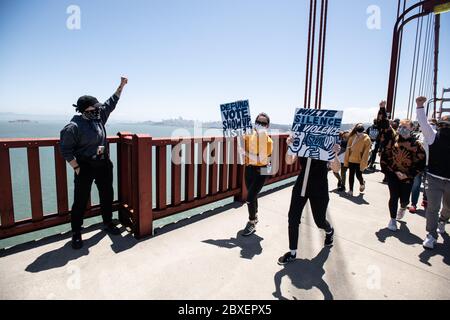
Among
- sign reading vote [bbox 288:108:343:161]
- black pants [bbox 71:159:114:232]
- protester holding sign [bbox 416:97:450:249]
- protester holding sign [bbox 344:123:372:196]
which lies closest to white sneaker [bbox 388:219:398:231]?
protester holding sign [bbox 416:97:450:249]

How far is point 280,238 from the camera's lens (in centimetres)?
418

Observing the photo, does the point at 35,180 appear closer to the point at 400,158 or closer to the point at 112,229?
the point at 112,229

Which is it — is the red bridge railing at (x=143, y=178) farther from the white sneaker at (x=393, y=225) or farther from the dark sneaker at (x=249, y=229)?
the white sneaker at (x=393, y=225)

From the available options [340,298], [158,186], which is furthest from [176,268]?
[340,298]

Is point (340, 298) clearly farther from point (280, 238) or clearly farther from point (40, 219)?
point (40, 219)

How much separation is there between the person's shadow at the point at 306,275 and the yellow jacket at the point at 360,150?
3.71 m

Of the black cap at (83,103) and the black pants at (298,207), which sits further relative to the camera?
the black cap at (83,103)

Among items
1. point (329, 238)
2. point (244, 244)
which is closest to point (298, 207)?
point (329, 238)

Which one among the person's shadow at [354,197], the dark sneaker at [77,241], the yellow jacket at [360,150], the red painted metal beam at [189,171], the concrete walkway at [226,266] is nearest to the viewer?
the concrete walkway at [226,266]

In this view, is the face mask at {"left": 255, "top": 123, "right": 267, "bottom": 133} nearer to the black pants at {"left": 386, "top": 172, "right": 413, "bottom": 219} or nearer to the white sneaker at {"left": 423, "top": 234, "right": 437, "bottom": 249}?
the black pants at {"left": 386, "top": 172, "right": 413, "bottom": 219}

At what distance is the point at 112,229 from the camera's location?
13.5 feet

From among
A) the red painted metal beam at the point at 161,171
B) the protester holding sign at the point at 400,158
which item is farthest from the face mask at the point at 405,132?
the red painted metal beam at the point at 161,171

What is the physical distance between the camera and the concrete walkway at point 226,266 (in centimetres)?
283

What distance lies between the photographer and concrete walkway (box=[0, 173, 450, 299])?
2828 mm
